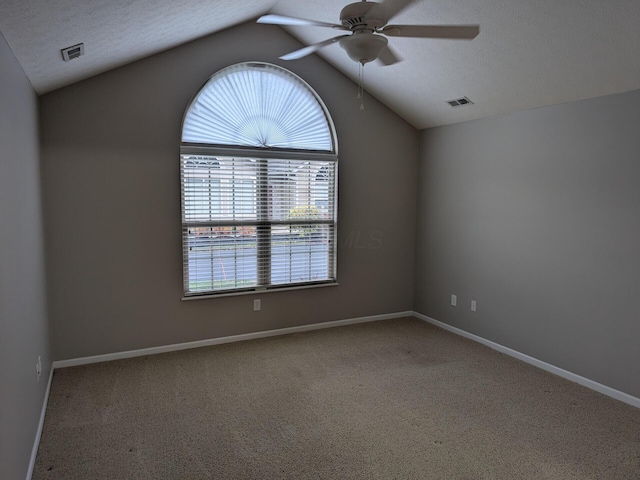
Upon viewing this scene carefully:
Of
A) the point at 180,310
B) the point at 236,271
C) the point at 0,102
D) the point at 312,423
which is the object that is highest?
the point at 0,102

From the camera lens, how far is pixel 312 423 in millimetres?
2754

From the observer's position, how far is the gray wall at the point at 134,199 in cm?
347

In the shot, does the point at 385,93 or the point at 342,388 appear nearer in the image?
the point at 342,388

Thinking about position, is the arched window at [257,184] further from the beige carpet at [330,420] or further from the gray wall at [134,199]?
the beige carpet at [330,420]

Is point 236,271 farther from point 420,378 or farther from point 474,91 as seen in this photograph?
point 474,91

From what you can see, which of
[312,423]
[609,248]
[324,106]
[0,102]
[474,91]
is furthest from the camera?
[324,106]

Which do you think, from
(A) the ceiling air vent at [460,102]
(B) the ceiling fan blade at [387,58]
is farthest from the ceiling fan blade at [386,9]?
(A) the ceiling air vent at [460,102]

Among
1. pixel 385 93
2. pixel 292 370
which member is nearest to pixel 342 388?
pixel 292 370

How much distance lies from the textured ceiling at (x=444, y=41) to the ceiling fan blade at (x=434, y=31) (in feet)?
2.01

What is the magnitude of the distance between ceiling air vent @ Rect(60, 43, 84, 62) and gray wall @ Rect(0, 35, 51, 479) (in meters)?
0.26

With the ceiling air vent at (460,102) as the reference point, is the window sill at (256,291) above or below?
below

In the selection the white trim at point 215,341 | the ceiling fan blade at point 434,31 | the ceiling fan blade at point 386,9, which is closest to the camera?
the ceiling fan blade at point 386,9

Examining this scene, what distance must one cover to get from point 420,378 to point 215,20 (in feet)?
10.9

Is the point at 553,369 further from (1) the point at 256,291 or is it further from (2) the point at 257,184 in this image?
(2) the point at 257,184
